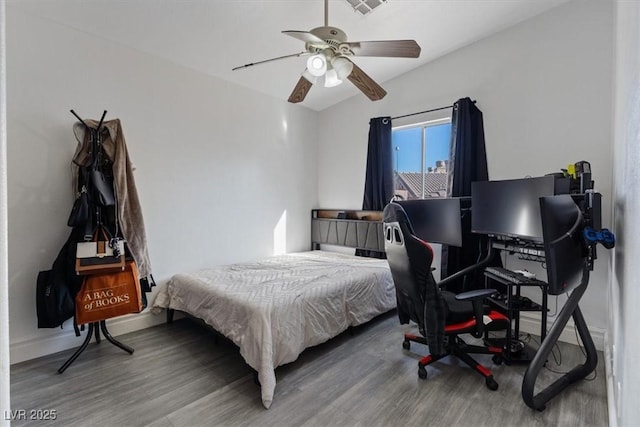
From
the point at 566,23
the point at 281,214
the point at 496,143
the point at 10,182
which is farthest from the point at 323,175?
the point at 10,182

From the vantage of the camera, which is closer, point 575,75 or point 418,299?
point 418,299

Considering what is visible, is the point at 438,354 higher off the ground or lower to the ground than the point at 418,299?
lower

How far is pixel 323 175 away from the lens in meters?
4.80

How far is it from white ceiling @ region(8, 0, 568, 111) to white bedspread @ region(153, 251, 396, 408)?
7.50ft

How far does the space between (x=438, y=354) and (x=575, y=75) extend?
8.88 ft

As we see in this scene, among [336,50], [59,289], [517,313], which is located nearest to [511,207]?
[517,313]

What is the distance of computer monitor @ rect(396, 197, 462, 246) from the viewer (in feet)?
9.65

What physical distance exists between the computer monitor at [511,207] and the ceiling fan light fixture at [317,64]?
1.82 metres

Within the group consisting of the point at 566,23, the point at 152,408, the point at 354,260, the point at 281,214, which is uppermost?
the point at 566,23

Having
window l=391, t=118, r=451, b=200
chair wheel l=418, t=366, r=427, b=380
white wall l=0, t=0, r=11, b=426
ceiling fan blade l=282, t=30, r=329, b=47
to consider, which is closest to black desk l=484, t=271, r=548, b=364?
chair wheel l=418, t=366, r=427, b=380

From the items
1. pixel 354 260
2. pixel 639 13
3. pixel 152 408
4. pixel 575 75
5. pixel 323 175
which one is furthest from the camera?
pixel 323 175

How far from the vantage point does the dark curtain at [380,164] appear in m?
3.94

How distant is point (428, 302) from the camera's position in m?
1.96

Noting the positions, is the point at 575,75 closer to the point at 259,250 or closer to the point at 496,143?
the point at 496,143
